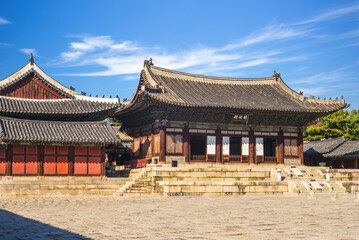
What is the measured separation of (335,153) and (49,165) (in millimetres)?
30261

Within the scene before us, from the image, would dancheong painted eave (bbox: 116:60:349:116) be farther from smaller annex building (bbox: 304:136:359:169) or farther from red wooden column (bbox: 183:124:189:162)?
smaller annex building (bbox: 304:136:359:169)

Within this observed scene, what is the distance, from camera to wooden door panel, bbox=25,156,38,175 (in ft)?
99.9

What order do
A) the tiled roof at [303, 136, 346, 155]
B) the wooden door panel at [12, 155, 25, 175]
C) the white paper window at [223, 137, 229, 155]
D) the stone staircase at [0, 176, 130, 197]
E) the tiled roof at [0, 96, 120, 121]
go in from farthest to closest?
the tiled roof at [303, 136, 346, 155] → the white paper window at [223, 137, 229, 155] → the tiled roof at [0, 96, 120, 121] → the wooden door panel at [12, 155, 25, 175] → the stone staircase at [0, 176, 130, 197]

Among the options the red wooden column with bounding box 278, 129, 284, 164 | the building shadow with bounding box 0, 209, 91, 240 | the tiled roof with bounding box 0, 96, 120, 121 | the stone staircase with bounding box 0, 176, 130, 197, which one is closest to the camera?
the building shadow with bounding box 0, 209, 91, 240

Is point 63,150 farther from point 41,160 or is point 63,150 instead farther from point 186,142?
point 186,142

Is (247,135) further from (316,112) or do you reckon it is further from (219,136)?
(316,112)

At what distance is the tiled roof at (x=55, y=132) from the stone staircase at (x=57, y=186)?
2539mm

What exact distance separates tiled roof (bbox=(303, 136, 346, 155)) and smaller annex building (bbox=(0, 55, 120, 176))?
25079 millimetres

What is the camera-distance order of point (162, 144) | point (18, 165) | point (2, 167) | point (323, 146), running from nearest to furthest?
point (2, 167) → point (18, 165) → point (162, 144) → point (323, 146)

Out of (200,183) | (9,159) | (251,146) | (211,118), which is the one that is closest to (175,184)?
(200,183)

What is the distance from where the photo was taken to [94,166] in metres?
32.1

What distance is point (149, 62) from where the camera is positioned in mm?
40406

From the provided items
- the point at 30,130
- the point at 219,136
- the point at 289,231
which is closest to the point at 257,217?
the point at 289,231

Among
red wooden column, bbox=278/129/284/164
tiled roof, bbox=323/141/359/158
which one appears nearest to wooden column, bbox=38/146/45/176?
red wooden column, bbox=278/129/284/164
